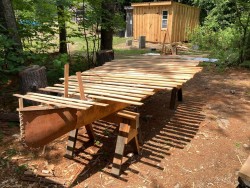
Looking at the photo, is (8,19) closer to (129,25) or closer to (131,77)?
(131,77)

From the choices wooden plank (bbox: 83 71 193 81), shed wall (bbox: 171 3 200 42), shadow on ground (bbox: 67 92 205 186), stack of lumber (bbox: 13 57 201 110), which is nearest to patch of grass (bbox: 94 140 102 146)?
shadow on ground (bbox: 67 92 205 186)

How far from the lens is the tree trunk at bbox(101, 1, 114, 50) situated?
8.69 m

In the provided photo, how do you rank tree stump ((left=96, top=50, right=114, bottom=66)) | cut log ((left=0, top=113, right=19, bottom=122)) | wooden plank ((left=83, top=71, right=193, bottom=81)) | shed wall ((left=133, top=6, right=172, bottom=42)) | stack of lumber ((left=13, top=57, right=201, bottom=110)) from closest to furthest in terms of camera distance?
1. stack of lumber ((left=13, top=57, right=201, bottom=110))
2. wooden plank ((left=83, top=71, right=193, bottom=81))
3. cut log ((left=0, top=113, right=19, bottom=122))
4. tree stump ((left=96, top=50, right=114, bottom=66))
5. shed wall ((left=133, top=6, right=172, bottom=42))

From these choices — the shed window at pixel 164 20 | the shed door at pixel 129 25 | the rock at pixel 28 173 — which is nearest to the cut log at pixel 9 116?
the rock at pixel 28 173

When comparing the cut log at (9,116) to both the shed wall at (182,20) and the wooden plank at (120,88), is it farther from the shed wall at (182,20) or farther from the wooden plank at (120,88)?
the shed wall at (182,20)

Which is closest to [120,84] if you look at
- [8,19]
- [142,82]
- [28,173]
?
[142,82]

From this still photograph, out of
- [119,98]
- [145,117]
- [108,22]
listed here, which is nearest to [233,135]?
[145,117]

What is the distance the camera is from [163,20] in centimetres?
1984

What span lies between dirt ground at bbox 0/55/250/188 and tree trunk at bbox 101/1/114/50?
402 cm

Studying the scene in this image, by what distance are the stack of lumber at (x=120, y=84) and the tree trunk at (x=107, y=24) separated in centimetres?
378

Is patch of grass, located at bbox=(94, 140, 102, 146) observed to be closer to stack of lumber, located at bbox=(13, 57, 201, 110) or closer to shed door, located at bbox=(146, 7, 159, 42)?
stack of lumber, located at bbox=(13, 57, 201, 110)

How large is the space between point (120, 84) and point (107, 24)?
5.38m

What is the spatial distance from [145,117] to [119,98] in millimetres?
2437

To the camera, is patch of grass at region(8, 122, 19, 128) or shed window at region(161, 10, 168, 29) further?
shed window at region(161, 10, 168, 29)
